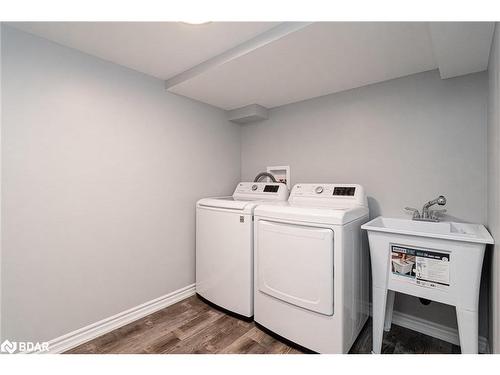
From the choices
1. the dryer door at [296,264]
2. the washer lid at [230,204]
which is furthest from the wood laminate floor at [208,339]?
the washer lid at [230,204]

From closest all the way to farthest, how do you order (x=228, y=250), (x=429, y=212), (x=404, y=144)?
(x=429, y=212) → (x=404, y=144) → (x=228, y=250)

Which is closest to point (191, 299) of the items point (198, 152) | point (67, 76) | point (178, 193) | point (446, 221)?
point (178, 193)

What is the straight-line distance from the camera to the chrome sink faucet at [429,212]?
1.63 metres

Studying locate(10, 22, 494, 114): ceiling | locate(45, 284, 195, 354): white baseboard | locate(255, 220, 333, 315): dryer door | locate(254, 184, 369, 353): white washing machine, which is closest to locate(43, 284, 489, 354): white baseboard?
locate(45, 284, 195, 354): white baseboard

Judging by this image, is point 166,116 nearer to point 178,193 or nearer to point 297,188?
point 178,193

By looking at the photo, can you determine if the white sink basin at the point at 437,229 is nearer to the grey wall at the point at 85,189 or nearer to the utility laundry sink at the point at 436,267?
the utility laundry sink at the point at 436,267

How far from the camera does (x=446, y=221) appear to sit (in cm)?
168

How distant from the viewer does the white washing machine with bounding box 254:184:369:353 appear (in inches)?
56.6

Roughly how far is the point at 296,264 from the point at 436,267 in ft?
2.62

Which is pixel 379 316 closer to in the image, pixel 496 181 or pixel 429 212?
pixel 429 212

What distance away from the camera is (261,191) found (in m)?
2.45

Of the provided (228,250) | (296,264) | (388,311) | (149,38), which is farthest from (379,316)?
(149,38)
